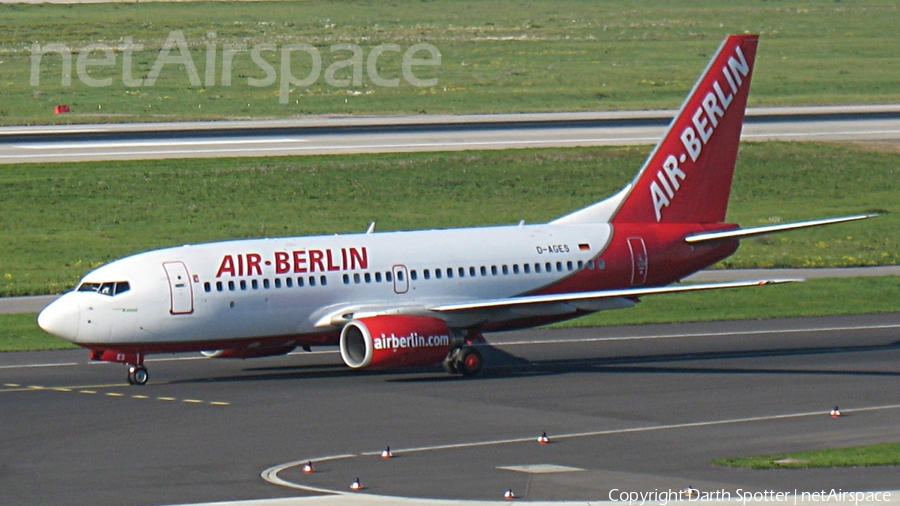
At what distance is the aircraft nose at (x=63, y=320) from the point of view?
37.5 metres

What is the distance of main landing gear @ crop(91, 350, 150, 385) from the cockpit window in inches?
61.4

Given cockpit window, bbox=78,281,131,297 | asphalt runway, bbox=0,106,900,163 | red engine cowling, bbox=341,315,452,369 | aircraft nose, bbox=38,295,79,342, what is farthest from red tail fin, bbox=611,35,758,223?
asphalt runway, bbox=0,106,900,163

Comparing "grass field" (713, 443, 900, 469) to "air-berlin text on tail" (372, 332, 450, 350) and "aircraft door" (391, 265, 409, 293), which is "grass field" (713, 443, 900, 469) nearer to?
"air-berlin text on tail" (372, 332, 450, 350)

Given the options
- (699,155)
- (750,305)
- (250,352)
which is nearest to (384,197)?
(750,305)

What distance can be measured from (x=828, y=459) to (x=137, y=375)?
61.0 ft

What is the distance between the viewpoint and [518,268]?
138ft

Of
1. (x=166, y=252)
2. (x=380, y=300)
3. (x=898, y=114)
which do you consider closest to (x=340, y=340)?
(x=380, y=300)

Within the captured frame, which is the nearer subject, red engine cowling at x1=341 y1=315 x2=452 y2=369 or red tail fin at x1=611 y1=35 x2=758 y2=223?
red engine cowling at x1=341 y1=315 x2=452 y2=369

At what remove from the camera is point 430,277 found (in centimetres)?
4075

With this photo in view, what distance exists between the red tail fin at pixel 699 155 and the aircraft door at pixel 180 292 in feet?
42.3

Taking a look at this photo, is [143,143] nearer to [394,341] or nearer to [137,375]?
[137,375]

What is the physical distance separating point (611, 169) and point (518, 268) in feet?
132

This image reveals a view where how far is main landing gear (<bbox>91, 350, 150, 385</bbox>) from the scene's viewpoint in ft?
126

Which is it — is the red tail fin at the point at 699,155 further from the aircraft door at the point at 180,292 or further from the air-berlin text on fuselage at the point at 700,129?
the aircraft door at the point at 180,292
